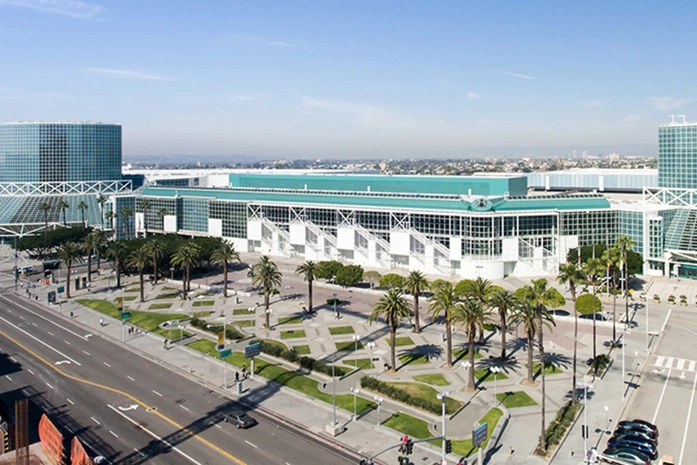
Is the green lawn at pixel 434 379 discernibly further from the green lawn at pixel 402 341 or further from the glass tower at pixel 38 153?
the glass tower at pixel 38 153

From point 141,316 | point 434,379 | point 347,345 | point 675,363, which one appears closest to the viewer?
point 434,379

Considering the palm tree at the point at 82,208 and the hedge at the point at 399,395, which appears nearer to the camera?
the hedge at the point at 399,395

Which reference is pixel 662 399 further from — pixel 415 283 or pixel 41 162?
pixel 41 162

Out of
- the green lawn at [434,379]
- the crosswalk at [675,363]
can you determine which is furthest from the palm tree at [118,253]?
the crosswalk at [675,363]

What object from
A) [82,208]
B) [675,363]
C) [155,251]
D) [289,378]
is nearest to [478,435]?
[289,378]

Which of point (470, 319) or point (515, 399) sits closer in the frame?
point (515, 399)

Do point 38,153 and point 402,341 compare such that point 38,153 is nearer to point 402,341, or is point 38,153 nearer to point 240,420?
point 402,341
